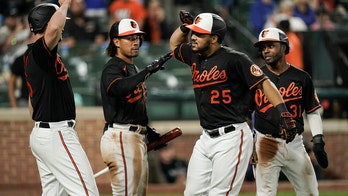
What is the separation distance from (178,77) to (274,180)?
703cm

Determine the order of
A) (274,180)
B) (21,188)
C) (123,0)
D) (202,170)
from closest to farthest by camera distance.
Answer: (202,170) < (274,180) < (21,188) < (123,0)

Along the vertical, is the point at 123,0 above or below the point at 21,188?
above

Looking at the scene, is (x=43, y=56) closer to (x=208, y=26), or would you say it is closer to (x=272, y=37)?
(x=208, y=26)

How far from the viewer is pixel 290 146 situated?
1060 cm

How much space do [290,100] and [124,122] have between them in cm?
179

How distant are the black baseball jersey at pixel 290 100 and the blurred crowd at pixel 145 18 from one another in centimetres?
604

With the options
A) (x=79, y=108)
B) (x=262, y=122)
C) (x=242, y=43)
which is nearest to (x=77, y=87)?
(x=79, y=108)

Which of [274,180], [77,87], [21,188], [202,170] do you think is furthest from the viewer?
[77,87]

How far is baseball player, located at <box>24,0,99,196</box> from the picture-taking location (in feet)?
30.8

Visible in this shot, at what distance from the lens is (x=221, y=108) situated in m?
9.80

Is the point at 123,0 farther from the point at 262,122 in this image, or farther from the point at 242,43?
the point at 262,122

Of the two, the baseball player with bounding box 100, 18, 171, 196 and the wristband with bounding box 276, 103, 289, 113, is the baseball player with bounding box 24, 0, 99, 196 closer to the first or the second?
the baseball player with bounding box 100, 18, 171, 196

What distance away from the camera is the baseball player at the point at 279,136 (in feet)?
34.7

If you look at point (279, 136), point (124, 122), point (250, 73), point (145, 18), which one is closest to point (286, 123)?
point (250, 73)
